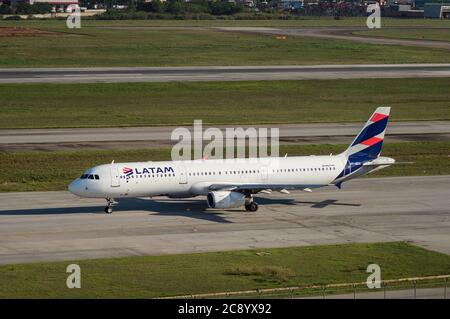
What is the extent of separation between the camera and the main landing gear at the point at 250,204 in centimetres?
6931

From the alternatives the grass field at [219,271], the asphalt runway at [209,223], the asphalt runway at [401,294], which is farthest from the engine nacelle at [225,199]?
the asphalt runway at [401,294]

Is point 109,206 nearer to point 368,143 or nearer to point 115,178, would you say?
point 115,178

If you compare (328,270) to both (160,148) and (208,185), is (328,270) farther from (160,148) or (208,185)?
(160,148)

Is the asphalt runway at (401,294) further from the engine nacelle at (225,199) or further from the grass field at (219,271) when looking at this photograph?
the engine nacelle at (225,199)

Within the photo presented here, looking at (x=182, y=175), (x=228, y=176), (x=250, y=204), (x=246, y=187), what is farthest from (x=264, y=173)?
(x=182, y=175)

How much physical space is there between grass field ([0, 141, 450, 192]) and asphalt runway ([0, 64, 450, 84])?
48.4m

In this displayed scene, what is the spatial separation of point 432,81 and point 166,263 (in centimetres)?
9503

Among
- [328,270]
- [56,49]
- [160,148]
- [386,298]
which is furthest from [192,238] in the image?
[56,49]

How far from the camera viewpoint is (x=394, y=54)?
178m

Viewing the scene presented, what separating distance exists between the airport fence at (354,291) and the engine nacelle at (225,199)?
57.6 feet

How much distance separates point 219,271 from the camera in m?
53.4

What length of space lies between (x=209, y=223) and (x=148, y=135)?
36651 mm
